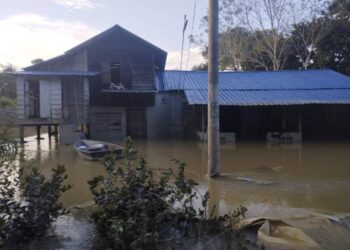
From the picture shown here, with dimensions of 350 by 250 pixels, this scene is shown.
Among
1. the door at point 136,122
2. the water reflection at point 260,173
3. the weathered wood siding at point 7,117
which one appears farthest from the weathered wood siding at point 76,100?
the door at point 136,122

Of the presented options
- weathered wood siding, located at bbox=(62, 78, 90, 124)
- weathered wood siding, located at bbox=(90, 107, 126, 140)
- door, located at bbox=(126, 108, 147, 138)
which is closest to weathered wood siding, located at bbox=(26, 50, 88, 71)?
weathered wood siding, located at bbox=(62, 78, 90, 124)

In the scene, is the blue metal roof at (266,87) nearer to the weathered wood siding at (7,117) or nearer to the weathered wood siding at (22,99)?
the weathered wood siding at (22,99)

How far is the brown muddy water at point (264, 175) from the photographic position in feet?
23.9

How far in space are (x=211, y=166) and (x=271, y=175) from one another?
1.85 meters

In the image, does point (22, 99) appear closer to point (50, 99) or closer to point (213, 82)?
point (50, 99)

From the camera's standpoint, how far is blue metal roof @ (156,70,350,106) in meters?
20.1

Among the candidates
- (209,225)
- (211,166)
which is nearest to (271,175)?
(211,166)

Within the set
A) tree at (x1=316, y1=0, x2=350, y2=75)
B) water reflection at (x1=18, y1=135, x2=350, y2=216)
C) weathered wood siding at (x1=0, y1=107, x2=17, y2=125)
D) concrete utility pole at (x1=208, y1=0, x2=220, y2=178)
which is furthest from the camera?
tree at (x1=316, y1=0, x2=350, y2=75)

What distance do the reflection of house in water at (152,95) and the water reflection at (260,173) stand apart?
4346 millimetres

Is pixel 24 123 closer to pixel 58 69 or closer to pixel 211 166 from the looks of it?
pixel 58 69

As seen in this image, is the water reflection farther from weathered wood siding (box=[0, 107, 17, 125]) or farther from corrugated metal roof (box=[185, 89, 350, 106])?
corrugated metal roof (box=[185, 89, 350, 106])

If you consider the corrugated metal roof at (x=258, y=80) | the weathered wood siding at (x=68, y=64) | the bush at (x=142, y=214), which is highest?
the weathered wood siding at (x=68, y=64)

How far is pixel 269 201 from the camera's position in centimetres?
761

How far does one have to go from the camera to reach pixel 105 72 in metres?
23.6
